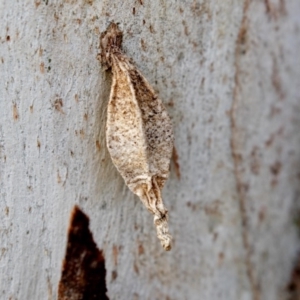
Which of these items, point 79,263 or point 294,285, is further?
point 294,285

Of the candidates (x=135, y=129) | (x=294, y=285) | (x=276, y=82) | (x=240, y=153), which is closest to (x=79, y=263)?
(x=135, y=129)

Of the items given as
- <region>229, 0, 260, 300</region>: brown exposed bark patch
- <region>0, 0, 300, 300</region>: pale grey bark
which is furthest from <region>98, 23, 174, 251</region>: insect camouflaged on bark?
<region>229, 0, 260, 300</region>: brown exposed bark patch

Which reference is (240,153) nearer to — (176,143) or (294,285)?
(176,143)

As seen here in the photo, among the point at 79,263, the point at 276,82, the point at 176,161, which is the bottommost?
the point at 79,263

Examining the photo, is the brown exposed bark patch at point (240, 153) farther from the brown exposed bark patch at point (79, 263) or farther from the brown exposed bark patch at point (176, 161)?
the brown exposed bark patch at point (79, 263)

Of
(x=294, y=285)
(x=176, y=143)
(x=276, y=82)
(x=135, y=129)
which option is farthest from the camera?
(x=294, y=285)

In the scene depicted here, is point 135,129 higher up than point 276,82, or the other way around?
point 276,82
